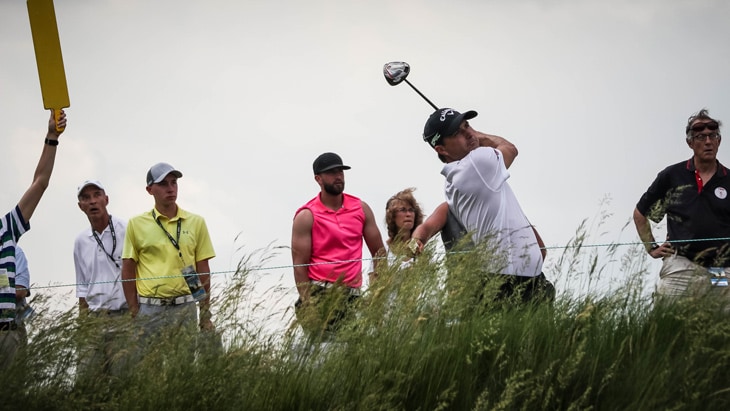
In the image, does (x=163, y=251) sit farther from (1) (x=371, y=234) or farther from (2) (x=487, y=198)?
(2) (x=487, y=198)

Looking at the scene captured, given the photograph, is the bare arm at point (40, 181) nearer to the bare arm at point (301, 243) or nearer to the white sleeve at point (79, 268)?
the bare arm at point (301, 243)

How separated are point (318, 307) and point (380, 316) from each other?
1.27 feet

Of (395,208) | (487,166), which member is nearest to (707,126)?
(487,166)

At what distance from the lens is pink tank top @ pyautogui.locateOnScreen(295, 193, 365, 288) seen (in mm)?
7914

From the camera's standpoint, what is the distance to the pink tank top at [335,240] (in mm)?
7914

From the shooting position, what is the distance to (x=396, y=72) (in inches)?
329

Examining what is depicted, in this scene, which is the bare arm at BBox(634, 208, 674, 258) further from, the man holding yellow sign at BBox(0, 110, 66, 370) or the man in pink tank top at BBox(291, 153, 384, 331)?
the man holding yellow sign at BBox(0, 110, 66, 370)

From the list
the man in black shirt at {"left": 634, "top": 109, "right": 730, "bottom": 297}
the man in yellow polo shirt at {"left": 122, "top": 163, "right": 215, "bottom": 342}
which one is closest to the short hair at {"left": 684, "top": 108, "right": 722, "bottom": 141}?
the man in black shirt at {"left": 634, "top": 109, "right": 730, "bottom": 297}

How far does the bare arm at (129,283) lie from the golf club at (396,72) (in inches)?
Answer: 97.6

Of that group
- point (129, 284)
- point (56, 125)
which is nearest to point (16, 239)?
point (56, 125)

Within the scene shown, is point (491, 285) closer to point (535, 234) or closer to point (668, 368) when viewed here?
point (668, 368)

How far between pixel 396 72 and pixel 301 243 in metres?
1.53

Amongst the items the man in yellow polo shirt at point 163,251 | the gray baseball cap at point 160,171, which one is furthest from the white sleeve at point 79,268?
the gray baseball cap at point 160,171

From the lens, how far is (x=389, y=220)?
9.08 metres
